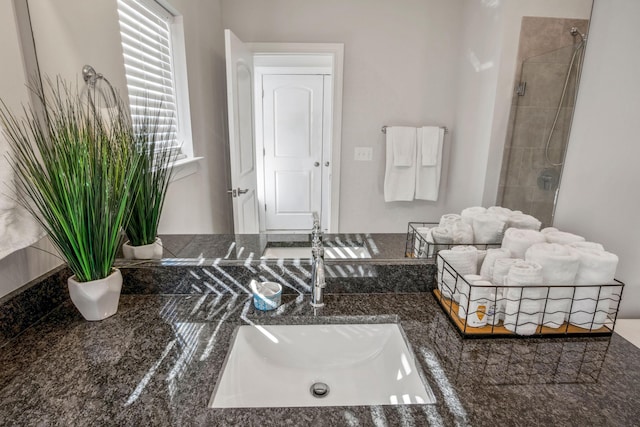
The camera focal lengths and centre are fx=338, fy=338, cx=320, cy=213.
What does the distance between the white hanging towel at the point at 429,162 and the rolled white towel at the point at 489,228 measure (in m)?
0.20

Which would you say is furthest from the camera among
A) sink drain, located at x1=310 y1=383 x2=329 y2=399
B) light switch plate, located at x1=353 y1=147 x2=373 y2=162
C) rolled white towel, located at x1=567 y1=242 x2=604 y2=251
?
light switch plate, located at x1=353 y1=147 x2=373 y2=162

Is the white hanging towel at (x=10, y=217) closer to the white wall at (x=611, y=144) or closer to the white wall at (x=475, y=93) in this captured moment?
the white wall at (x=475, y=93)

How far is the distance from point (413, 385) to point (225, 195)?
0.97m

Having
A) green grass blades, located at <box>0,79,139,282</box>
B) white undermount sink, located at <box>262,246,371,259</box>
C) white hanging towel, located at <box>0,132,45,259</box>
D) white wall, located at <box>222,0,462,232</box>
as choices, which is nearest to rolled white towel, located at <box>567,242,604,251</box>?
white wall, located at <box>222,0,462,232</box>

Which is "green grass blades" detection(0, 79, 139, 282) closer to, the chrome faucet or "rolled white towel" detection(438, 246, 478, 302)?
the chrome faucet

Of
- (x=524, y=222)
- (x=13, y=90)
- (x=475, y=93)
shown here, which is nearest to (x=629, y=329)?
(x=524, y=222)

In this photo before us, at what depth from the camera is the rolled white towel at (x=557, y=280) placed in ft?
3.22

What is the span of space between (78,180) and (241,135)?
613 millimetres

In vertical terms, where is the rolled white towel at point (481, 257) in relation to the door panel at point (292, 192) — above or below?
below

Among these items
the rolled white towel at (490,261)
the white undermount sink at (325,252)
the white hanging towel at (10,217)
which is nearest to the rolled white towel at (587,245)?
the rolled white towel at (490,261)

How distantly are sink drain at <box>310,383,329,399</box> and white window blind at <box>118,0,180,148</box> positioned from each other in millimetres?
984

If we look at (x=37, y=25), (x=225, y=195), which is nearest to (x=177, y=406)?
(x=225, y=195)

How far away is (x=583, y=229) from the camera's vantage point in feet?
4.17

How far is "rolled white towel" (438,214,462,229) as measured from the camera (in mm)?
1332
